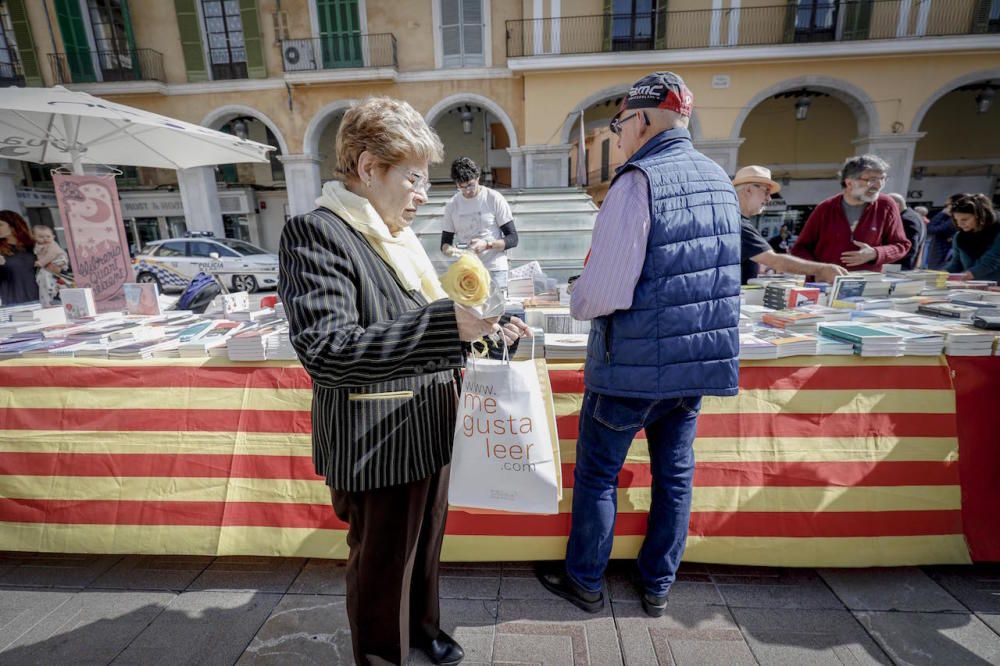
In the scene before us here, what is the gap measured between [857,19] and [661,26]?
480cm

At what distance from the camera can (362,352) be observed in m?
0.99

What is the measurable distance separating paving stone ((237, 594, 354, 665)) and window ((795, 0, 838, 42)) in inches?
604

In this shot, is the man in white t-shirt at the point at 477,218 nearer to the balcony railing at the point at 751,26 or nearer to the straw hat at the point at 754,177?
the straw hat at the point at 754,177

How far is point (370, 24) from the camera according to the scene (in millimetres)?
12312

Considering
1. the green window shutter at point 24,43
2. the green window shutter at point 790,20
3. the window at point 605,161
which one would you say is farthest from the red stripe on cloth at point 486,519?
the green window shutter at point 24,43

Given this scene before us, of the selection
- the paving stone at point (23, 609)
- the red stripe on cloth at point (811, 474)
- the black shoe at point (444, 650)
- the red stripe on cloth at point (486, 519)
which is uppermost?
the red stripe on cloth at point (811, 474)

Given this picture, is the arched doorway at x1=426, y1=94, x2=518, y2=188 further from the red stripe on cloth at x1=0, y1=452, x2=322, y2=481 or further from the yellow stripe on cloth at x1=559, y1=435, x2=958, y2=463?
the yellow stripe on cloth at x1=559, y1=435, x2=958, y2=463

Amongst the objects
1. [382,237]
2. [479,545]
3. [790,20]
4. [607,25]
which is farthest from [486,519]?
[790,20]

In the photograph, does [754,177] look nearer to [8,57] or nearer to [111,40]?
[111,40]

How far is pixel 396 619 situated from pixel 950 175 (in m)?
20.8

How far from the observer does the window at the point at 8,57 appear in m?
12.8

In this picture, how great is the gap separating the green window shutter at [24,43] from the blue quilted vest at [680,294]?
61.6 feet

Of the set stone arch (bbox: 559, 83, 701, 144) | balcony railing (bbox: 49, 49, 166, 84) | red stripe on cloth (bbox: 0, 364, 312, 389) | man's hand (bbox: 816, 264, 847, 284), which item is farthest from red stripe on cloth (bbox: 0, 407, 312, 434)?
balcony railing (bbox: 49, 49, 166, 84)

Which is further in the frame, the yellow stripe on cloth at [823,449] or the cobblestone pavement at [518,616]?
the yellow stripe on cloth at [823,449]
